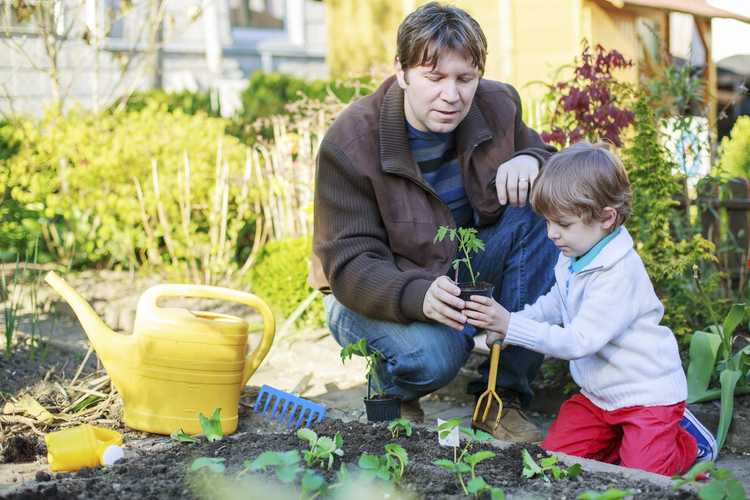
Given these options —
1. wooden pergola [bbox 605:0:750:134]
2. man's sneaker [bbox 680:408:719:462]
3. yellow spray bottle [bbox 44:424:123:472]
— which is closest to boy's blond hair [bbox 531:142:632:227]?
man's sneaker [bbox 680:408:719:462]

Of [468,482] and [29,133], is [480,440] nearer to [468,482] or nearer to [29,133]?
[468,482]

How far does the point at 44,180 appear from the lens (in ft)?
19.0

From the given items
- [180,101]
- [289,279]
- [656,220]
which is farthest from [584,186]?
[180,101]

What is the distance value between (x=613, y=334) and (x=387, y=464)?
873 millimetres

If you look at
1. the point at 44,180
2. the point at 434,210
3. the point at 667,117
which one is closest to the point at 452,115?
the point at 434,210

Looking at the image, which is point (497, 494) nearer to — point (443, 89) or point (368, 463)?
point (368, 463)

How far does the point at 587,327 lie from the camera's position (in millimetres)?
2631

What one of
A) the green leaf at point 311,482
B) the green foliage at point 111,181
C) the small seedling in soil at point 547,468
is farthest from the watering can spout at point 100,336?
the green foliage at point 111,181

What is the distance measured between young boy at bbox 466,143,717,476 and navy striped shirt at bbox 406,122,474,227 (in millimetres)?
406

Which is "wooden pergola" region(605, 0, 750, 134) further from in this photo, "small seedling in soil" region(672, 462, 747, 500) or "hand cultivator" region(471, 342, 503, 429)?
"small seedling in soil" region(672, 462, 747, 500)

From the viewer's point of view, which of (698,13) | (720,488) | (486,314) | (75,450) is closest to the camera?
(720,488)

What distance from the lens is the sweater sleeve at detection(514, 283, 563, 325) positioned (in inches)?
115

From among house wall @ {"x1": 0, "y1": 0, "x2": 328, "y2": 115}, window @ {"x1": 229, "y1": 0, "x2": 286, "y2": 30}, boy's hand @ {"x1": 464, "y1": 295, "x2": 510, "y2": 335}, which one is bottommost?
boy's hand @ {"x1": 464, "y1": 295, "x2": 510, "y2": 335}

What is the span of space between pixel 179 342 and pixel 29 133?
349 cm
